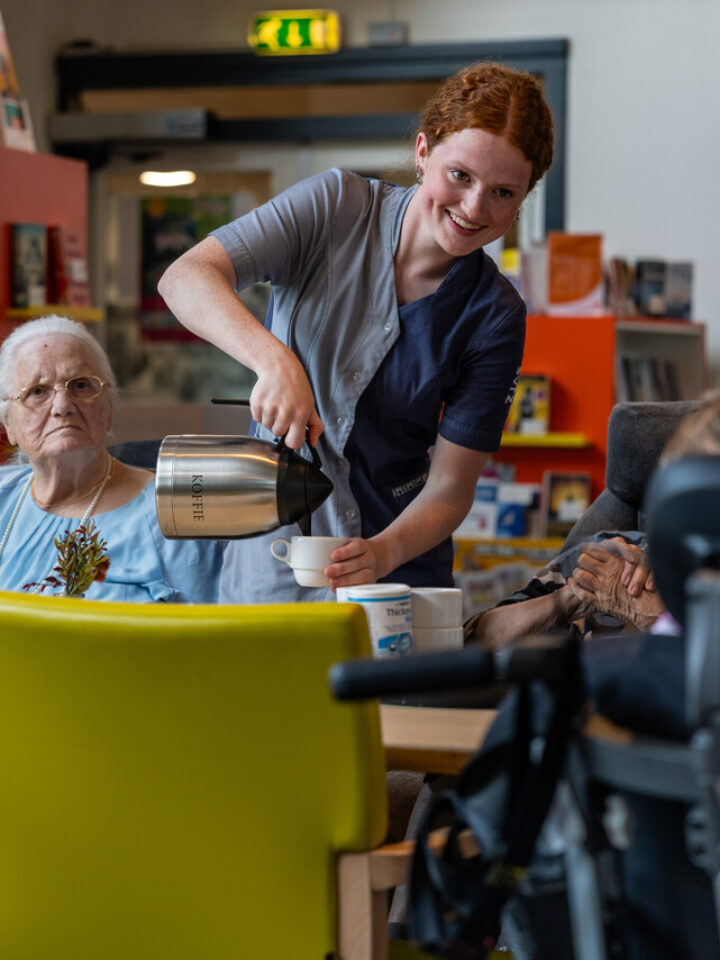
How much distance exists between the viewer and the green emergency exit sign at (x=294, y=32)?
20.1ft

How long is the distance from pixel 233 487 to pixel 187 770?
0.56 metres

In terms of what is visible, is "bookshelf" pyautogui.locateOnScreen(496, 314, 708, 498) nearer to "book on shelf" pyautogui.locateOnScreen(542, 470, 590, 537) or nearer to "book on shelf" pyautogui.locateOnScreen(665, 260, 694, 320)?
"book on shelf" pyautogui.locateOnScreen(542, 470, 590, 537)

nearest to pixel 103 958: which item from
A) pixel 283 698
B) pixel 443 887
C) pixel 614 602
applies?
pixel 283 698

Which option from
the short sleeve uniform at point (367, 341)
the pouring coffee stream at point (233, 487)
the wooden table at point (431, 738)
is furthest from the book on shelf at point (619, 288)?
the wooden table at point (431, 738)

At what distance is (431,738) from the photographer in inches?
46.3

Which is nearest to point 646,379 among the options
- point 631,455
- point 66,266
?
point 66,266

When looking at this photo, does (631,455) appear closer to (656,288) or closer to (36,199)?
(36,199)

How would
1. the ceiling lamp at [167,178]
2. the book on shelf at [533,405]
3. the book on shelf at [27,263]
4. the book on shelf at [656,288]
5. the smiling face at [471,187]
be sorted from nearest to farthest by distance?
the smiling face at [471,187] < the book on shelf at [27,263] < the book on shelf at [533,405] < the book on shelf at [656,288] < the ceiling lamp at [167,178]

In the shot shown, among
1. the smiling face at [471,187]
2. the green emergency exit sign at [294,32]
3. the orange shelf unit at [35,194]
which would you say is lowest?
the smiling face at [471,187]

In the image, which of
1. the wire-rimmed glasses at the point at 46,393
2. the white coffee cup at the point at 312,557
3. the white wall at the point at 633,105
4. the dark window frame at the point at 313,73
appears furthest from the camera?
the dark window frame at the point at 313,73

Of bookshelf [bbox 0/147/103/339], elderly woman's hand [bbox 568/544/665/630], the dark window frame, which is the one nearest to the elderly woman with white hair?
elderly woman's hand [bbox 568/544/665/630]

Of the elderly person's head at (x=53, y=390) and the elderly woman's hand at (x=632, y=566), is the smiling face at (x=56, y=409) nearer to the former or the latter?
the elderly person's head at (x=53, y=390)

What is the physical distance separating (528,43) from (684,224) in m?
1.19

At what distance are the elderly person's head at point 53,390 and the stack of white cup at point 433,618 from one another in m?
0.84
